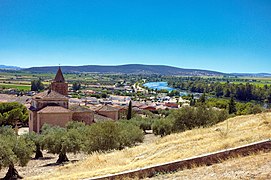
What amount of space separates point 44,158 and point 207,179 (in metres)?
25.2

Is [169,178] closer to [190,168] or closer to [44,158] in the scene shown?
[190,168]

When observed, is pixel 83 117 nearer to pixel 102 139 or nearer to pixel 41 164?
pixel 41 164

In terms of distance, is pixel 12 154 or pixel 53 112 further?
pixel 53 112

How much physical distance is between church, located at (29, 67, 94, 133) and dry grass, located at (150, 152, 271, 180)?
29850 mm

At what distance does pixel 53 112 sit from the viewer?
3759 cm

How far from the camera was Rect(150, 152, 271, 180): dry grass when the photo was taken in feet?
28.0

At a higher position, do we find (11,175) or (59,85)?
(59,85)

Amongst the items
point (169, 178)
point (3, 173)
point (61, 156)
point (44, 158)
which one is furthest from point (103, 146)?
point (169, 178)

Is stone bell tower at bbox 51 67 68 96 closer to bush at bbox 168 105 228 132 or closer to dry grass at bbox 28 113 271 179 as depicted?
bush at bbox 168 105 228 132

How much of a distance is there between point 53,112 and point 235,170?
3157 centimetres

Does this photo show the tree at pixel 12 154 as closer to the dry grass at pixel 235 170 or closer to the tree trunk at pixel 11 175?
the tree trunk at pixel 11 175

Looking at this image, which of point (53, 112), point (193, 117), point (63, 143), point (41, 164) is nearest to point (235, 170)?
point (63, 143)

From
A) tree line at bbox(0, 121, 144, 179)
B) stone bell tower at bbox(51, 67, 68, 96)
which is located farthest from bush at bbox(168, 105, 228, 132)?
stone bell tower at bbox(51, 67, 68, 96)

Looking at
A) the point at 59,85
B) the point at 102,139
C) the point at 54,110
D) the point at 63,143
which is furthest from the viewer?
the point at 59,85
